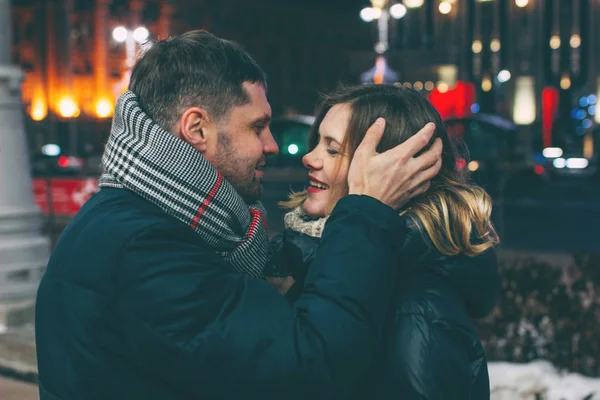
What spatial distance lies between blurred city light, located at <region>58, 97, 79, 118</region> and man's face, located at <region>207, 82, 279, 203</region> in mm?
69574

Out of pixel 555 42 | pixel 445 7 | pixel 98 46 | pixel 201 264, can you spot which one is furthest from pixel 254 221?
pixel 98 46

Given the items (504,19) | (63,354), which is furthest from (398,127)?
(504,19)

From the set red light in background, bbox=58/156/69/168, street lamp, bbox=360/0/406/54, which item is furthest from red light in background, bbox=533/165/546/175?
red light in background, bbox=58/156/69/168

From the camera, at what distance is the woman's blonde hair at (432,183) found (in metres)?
1.93

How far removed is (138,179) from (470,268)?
2.67ft

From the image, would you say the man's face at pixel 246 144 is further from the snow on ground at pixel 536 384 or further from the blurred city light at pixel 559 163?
the blurred city light at pixel 559 163

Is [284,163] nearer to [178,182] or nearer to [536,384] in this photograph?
[536,384]

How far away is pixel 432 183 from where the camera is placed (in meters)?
2.08

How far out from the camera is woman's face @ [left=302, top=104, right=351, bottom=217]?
2086mm

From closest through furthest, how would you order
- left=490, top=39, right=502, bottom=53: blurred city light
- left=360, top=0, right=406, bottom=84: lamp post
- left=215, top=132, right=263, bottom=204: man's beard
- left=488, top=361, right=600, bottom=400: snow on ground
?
left=215, top=132, right=263, bottom=204: man's beard, left=488, top=361, right=600, bottom=400: snow on ground, left=360, top=0, right=406, bottom=84: lamp post, left=490, top=39, right=502, bottom=53: blurred city light

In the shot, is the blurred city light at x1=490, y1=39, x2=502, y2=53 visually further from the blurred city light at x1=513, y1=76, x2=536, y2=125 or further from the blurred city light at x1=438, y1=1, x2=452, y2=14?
the blurred city light at x1=438, y1=1, x2=452, y2=14

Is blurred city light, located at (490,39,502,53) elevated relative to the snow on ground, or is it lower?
elevated

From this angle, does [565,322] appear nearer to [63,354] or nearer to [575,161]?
[63,354]

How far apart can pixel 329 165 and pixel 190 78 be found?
0.44 meters
